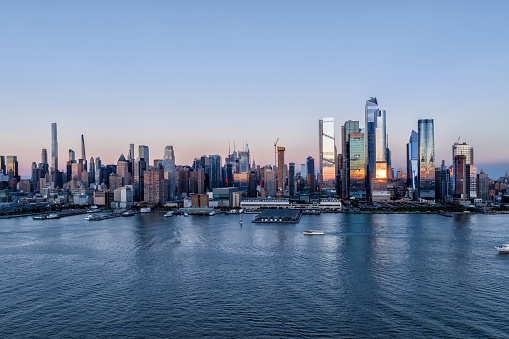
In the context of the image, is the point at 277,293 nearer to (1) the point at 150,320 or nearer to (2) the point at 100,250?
(1) the point at 150,320

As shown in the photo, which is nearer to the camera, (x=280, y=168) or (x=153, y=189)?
(x=153, y=189)

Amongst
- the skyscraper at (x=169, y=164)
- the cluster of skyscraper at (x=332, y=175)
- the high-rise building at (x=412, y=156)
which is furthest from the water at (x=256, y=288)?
the high-rise building at (x=412, y=156)

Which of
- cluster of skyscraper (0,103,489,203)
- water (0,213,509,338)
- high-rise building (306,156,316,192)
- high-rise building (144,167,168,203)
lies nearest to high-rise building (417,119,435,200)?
cluster of skyscraper (0,103,489,203)

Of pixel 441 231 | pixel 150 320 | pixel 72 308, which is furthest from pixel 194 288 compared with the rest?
pixel 441 231

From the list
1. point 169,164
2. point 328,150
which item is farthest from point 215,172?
point 328,150

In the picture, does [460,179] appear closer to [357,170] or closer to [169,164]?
[357,170]

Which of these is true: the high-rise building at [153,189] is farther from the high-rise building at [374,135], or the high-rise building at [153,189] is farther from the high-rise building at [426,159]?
the high-rise building at [426,159]
